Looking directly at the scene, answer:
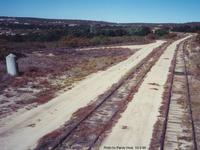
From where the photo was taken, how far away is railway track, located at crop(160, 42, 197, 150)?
37.5 feet

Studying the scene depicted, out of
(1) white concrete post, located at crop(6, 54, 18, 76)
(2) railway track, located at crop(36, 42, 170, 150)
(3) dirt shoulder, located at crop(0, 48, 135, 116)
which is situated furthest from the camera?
(1) white concrete post, located at crop(6, 54, 18, 76)

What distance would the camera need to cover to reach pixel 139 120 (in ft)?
46.6

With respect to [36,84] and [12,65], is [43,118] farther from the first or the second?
[12,65]

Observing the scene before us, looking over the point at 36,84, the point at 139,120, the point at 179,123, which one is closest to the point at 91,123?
the point at 139,120

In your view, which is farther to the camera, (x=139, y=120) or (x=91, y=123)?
(x=139, y=120)

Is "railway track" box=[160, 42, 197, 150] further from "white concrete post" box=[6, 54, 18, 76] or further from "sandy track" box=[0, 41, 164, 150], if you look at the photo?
"white concrete post" box=[6, 54, 18, 76]

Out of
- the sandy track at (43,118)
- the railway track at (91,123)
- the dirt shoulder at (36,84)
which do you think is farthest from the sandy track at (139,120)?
the dirt shoulder at (36,84)

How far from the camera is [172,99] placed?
18.3m

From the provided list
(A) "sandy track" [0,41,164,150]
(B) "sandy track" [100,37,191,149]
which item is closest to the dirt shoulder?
(A) "sandy track" [0,41,164,150]

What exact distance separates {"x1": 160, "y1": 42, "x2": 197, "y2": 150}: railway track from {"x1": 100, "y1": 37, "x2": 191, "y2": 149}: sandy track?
0.59 meters

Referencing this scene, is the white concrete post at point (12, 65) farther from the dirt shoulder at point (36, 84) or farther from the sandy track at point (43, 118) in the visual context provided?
the sandy track at point (43, 118)

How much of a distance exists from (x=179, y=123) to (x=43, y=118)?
582cm

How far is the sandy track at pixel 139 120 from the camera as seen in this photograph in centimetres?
1155

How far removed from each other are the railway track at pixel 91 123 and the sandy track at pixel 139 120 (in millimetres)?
384
